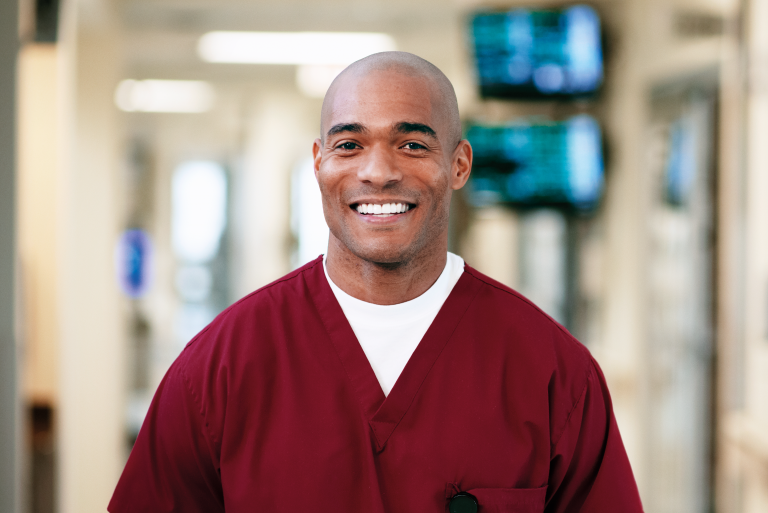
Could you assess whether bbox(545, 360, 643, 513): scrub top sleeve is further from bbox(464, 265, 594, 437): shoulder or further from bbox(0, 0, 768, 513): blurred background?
bbox(0, 0, 768, 513): blurred background

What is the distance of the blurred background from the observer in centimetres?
183

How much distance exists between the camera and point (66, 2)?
1.86 meters

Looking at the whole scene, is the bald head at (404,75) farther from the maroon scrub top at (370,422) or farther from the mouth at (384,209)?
the maroon scrub top at (370,422)

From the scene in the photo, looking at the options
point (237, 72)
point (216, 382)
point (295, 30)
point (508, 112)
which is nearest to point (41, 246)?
point (216, 382)

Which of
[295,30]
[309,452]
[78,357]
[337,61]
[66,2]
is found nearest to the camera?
[309,452]

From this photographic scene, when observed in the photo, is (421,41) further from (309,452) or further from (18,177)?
(309,452)

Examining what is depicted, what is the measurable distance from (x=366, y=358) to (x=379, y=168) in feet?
0.80

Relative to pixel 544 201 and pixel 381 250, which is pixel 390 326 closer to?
pixel 381 250

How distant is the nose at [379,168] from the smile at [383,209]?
0.03 m

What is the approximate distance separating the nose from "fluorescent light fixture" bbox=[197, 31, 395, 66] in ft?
11.8

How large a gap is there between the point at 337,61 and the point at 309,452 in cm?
418

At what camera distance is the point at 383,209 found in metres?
0.85

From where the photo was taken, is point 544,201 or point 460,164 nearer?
point 460,164

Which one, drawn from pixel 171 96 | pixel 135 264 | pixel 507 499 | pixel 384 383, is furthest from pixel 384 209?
pixel 171 96
